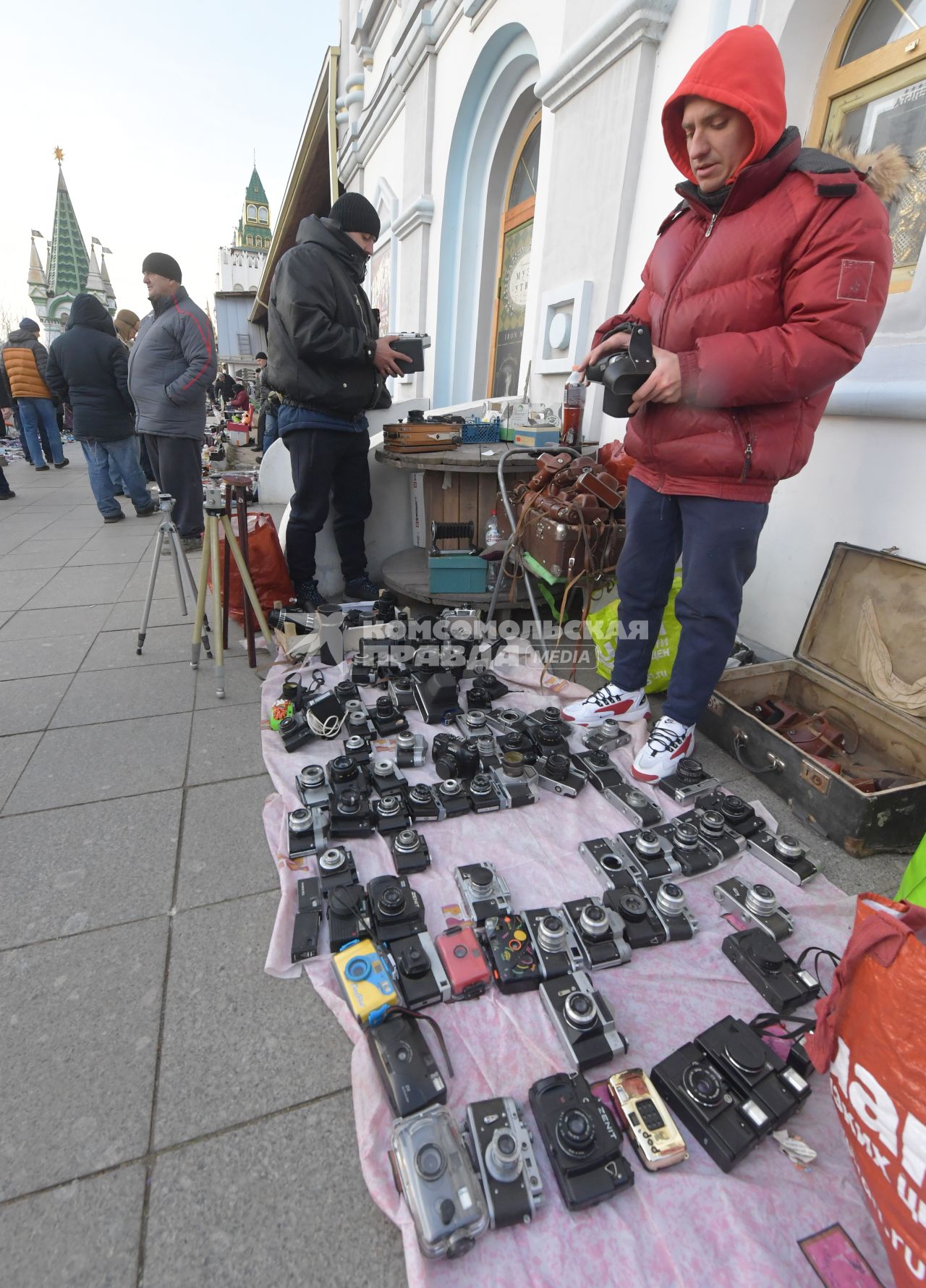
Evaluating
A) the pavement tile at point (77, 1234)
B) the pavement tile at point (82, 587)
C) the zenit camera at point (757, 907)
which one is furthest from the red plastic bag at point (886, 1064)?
the pavement tile at point (82, 587)

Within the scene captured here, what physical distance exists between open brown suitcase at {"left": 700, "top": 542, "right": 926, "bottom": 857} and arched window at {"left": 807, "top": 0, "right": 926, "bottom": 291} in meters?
1.40

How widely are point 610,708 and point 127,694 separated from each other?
8.37 ft

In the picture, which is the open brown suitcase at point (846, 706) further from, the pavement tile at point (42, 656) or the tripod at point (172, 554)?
A: the pavement tile at point (42, 656)

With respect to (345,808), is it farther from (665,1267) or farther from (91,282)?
(91,282)

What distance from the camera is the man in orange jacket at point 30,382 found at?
864 centimetres

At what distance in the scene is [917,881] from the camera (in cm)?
153

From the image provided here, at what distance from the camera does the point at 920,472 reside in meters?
2.55

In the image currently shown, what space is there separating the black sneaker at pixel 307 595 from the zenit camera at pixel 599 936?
2.88 meters

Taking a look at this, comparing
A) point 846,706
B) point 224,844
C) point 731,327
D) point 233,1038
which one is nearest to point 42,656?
point 224,844

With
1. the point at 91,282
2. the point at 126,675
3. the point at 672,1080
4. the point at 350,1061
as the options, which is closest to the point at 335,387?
the point at 126,675

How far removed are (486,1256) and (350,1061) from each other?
0.47 meters

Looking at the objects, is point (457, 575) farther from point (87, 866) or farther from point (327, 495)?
point (87, 866)

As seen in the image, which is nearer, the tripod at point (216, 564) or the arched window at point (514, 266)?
the tripod at point (216, 564)

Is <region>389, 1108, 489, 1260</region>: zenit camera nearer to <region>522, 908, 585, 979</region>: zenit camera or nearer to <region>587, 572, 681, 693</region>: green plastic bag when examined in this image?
<region>522, 908, 585, 979</region>: zenit camera
